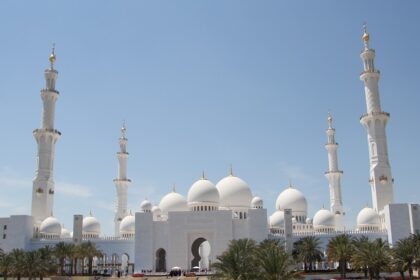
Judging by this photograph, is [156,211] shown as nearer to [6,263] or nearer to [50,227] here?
[50,227]

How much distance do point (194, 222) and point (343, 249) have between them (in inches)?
607

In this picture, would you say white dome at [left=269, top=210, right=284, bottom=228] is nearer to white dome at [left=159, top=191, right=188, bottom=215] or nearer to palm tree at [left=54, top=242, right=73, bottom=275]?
white dome at [left=159, top=191, right=188, bottom=215]

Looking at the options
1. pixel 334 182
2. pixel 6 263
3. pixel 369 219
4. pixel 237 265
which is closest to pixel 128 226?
pixel 6 263

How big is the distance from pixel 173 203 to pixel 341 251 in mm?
21696

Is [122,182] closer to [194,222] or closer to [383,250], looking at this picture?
[194,222]

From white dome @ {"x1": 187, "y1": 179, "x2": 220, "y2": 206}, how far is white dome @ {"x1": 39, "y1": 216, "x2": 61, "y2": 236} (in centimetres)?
1441

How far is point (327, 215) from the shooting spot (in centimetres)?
5503

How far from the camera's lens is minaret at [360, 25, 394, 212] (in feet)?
162

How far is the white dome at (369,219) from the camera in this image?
1956 inches

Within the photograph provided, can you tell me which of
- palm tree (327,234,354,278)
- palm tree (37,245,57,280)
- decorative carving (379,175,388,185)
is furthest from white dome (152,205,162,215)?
decorative carving (379,175,388,185)

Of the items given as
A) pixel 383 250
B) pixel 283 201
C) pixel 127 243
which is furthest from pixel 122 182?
pixel 383 250

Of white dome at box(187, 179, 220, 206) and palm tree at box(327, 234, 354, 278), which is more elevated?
white dome at box(187, 179, 220, 206)

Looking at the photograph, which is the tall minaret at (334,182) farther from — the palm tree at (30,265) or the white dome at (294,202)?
the palm tree at (30,265)

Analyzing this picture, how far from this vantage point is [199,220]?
4862cm
